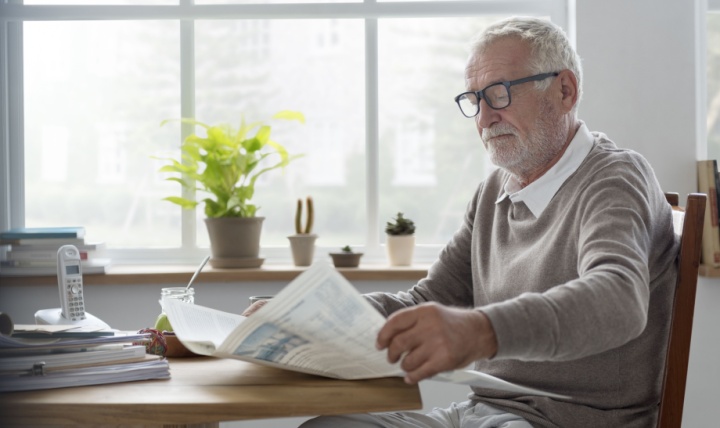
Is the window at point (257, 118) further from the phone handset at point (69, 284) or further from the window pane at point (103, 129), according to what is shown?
the phone handset at point (69, 284)

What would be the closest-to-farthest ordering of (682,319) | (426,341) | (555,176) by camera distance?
(426,341) → (682,319) → (555,176)

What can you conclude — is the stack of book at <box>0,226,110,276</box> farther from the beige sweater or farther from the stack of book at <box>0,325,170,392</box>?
the stack of book at <box>0,325,170,392</box>

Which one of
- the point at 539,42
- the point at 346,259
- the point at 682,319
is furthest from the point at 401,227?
the point at 682,319

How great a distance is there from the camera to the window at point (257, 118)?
125 inches

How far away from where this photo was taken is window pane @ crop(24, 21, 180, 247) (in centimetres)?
320

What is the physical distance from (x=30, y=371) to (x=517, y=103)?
108 centimetres

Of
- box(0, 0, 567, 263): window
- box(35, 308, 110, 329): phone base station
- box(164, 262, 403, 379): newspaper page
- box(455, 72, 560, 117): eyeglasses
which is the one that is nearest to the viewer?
box(164, 262, 403, 379): newspaper page

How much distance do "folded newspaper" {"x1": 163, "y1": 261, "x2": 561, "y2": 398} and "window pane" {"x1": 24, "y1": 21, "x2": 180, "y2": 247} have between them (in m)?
1.97

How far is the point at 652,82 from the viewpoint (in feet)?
9.56

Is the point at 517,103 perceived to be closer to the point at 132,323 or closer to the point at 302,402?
the point at 302,402

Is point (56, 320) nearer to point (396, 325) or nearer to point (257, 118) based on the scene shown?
point (396, 325)

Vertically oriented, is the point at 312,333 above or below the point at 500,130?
below

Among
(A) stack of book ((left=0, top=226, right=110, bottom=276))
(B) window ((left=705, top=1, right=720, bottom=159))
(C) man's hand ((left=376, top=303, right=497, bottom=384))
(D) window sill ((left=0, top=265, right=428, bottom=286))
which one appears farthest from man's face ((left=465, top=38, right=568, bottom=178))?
(A) stack of book ((left=0, top=226, right=110, bottom=276))

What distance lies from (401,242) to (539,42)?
1.34 meters
